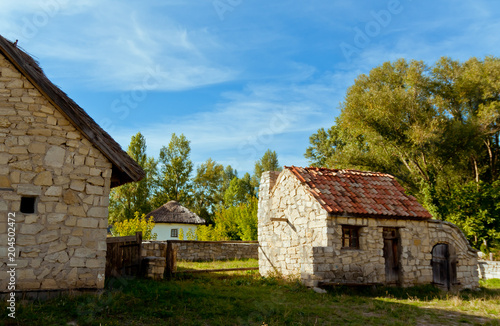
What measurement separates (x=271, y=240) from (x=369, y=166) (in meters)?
14.3

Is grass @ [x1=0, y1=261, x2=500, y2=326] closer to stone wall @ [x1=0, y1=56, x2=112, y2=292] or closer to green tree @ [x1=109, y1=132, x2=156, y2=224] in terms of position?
stone wall @ [x1=0, y1=56, x2=112, y2=292]

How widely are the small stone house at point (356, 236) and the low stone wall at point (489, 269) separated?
169 inches

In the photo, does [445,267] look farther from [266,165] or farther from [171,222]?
[266,165]

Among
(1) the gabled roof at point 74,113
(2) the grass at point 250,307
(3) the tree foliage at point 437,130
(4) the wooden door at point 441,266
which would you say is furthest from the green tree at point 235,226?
(1) the gabled roof at point 74,113

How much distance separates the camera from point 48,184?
8.20 m

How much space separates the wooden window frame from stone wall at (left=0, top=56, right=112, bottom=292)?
7.79 meters

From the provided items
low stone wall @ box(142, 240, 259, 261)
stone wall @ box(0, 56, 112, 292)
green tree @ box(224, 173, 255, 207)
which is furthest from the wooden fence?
green tree @ box(224, 173, 255, 207)

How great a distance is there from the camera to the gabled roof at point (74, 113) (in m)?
8.16

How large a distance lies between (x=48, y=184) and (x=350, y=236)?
30.4 feet

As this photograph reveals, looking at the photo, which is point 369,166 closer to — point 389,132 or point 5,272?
point 389,132

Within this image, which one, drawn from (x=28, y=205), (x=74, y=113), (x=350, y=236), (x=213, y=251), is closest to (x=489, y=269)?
(x=350, y=236)

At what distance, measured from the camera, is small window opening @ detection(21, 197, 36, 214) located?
814cm

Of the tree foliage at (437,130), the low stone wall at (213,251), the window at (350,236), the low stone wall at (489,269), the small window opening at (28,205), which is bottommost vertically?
the low stone wall at (489,269)

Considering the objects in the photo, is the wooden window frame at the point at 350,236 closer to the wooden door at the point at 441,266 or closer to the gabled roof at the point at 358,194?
the gabled roof at the point at 358,194
